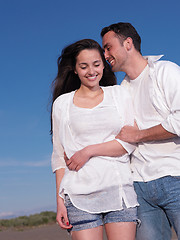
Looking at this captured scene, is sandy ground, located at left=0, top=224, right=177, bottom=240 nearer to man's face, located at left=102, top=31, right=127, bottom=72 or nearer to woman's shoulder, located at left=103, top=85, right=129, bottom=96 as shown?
man's face, located at left=102, top=31, right=127, bottom=72

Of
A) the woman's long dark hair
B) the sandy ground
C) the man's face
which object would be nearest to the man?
the man's face

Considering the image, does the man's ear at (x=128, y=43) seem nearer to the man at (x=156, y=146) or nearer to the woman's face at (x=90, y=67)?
the man at (x=156, y=146)

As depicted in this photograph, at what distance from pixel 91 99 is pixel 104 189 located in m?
0.82

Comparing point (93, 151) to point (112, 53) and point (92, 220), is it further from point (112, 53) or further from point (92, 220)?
point (112, 53)

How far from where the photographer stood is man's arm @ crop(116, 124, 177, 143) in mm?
3016

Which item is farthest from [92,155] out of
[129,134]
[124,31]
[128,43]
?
[124,31]

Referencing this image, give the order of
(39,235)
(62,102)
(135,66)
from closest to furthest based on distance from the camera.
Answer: (62,102)
(135,66)
(39,235)

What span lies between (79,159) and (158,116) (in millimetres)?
808

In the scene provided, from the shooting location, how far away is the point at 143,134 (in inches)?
121

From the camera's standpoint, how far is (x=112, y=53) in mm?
3584

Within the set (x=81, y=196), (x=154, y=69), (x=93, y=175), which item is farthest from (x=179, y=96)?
(x=81, y=196)

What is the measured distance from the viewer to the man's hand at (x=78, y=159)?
2918 mm

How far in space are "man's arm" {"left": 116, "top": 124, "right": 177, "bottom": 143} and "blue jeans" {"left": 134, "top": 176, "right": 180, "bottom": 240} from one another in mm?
Answer: 348

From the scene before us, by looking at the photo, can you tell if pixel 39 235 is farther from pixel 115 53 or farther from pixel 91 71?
pixel 91 71
